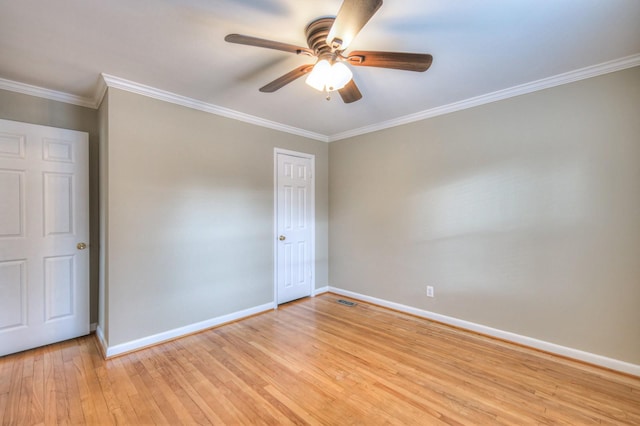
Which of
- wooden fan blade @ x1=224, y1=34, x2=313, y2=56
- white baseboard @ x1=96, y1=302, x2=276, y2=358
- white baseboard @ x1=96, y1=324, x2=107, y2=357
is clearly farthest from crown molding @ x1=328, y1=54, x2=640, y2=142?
white baseboard @ x1=96, y1=324, x2=107, y2=357

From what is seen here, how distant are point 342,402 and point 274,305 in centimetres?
191

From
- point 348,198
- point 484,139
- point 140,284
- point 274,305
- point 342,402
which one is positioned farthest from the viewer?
point 348,198

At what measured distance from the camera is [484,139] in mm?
2883

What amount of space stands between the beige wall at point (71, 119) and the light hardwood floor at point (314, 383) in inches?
31.3

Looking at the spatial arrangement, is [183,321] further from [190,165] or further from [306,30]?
[306,30]

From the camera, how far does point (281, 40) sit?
6.34 ft

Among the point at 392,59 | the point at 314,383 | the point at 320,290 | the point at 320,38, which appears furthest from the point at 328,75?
the point at 320,290

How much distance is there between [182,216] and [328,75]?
Result: 204 centimetres

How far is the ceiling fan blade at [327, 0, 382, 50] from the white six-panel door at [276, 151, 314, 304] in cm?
235

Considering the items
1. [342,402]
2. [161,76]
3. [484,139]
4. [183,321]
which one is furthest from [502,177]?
[183,321]

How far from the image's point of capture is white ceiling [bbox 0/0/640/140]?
162 centimetres

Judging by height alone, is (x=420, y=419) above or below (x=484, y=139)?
below

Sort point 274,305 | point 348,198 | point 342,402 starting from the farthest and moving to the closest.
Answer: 1. point 348,198
2. point 274,305
3. point 342,402

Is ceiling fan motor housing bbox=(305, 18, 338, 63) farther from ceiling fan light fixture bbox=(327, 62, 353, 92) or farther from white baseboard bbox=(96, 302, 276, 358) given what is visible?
white baseboard bbox=(96, 302, 276, 358)
